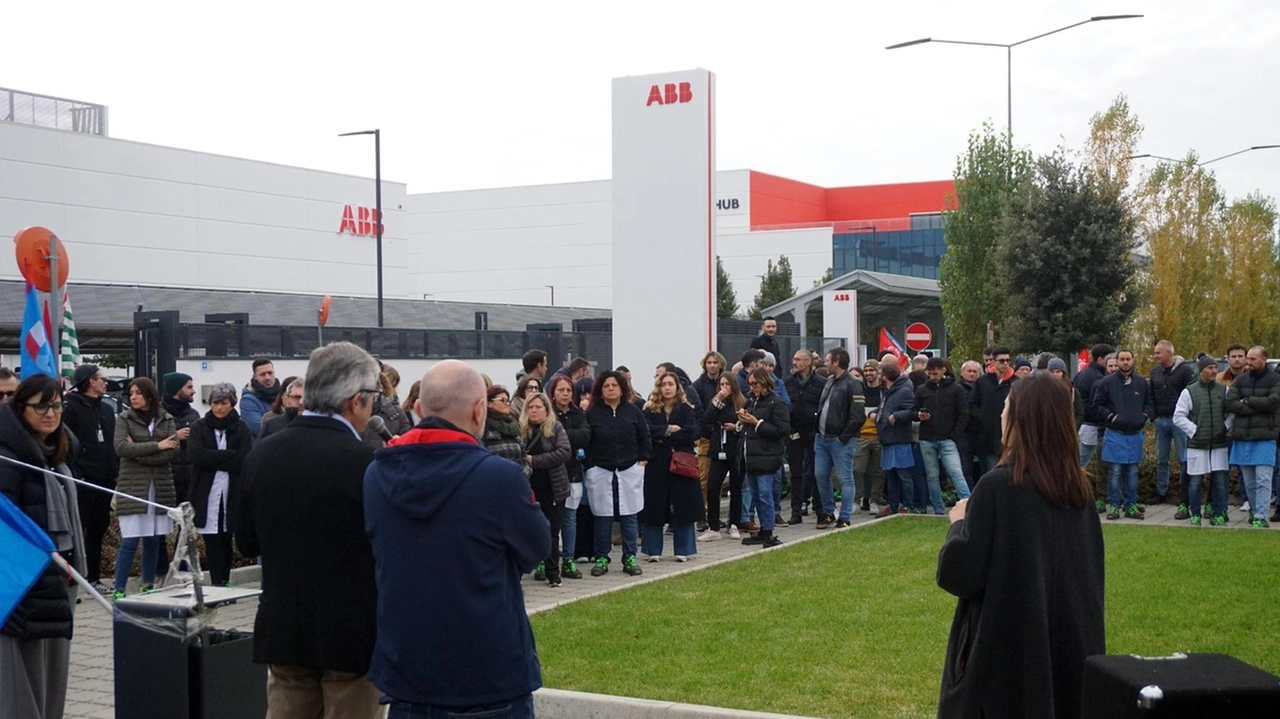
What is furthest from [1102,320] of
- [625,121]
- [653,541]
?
[653,541]

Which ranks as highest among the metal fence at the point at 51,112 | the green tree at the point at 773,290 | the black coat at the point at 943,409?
the metal fence at the point at 51,112

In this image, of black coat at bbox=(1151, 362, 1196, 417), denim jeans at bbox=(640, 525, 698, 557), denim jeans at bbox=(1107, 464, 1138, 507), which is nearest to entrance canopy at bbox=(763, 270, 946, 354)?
black coat at bbox=(1151, 362, 1196, 417)

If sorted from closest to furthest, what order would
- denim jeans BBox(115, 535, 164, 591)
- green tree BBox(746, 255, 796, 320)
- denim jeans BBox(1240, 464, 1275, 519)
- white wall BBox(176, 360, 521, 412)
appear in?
denim jeans BBox(115, 535, 164, 591) < denim jeans BBox(1240, 464, 1275, 519) < white wall BBox(176, 360, 521, 412) < green tree BBox(746, 255, 796, 320)

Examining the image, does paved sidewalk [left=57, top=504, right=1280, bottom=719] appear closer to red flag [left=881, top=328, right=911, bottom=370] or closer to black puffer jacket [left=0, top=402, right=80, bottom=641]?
black puffer jacket [left=0, top=402, right=80, bottom=641]

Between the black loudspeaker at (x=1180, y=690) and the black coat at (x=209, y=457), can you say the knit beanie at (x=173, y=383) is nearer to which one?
the black coat at (x=209, y=457)

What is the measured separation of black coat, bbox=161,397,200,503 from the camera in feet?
38.5

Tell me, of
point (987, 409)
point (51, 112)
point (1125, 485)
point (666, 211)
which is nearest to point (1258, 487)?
point (1125, 485)

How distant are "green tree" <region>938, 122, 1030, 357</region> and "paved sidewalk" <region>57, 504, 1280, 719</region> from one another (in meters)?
21.2

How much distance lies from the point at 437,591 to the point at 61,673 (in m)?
3.05

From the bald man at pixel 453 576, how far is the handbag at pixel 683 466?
8.81 metres

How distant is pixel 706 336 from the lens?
62.4 ft

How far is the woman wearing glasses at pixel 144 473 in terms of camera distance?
11.2m

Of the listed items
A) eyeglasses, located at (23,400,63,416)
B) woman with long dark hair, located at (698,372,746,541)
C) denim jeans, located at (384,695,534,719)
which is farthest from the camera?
woman with long dark hair, located at (698,372,746,541)

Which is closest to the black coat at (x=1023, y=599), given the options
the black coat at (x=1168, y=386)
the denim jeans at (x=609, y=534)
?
the denim jeans at (x=609, y=534)
